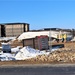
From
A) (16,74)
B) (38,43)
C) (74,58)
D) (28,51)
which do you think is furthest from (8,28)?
(16,74)

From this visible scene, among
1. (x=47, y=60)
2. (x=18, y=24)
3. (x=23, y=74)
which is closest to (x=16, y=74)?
(x=23, y=74)

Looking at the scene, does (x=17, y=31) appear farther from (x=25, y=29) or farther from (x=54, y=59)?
(x=54, y=59)

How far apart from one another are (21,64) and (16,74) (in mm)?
7497

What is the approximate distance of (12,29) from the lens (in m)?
118

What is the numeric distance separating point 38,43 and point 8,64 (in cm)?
2113

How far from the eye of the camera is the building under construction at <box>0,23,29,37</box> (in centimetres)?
11712

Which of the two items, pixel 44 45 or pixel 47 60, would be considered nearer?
pixel 47 60

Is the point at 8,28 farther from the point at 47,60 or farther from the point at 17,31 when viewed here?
the point at 47,60

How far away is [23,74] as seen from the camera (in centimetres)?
1473

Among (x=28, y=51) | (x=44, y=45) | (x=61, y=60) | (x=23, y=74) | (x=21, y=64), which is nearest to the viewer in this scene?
(x=23, y=74)

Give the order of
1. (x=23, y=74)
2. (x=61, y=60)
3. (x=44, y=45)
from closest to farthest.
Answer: (x=23, y=74)
(x=61, y=60)
(x=44, y=45)

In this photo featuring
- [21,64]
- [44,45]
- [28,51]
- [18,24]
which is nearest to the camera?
[21,64]

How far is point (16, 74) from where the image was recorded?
14.8 meters

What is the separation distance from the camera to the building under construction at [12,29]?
384 ft
